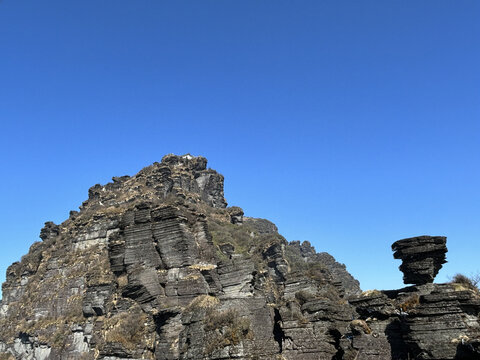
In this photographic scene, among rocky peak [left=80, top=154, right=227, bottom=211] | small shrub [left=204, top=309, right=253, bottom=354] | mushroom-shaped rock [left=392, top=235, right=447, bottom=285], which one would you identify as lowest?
small shrub [left=204, top=309, right=253, bottom=354]

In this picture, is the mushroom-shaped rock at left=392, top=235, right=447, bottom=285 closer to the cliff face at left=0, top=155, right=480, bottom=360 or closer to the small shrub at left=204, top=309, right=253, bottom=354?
the cliff face at left=0, top=155, right=480, bottom=360

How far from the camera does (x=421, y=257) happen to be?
42.3ft

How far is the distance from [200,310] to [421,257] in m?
9.51

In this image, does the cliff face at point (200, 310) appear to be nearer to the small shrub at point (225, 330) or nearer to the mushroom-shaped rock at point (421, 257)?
the small shrub at point (225, 330)

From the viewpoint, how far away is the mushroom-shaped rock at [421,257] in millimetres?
12688

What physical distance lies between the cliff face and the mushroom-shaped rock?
38cm

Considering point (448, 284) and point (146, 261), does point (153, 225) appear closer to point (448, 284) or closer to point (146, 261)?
point (146, 261)

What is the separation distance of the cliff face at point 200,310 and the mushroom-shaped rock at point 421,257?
0.38 meters

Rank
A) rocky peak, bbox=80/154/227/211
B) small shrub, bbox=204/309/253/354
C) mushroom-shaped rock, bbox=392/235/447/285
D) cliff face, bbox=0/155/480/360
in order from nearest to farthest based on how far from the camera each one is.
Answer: cliff face, bbox=0/155/480/360 → mushroom-shaped rock, bbox=392/235/447/285 → small shrub, bbox=204/309/253/354 → rocky peak, bbox=80/154/227/211

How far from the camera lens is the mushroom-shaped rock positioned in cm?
1269

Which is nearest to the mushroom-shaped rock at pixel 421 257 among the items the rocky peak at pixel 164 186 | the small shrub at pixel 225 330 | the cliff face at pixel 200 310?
the cliff face at pixel 200 310

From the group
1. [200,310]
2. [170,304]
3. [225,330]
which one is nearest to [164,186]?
[170,304]

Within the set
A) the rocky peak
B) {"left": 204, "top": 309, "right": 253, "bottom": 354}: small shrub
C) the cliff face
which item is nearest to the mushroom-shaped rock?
the cliff face

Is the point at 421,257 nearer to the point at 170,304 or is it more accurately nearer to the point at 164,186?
the point at 170,304
